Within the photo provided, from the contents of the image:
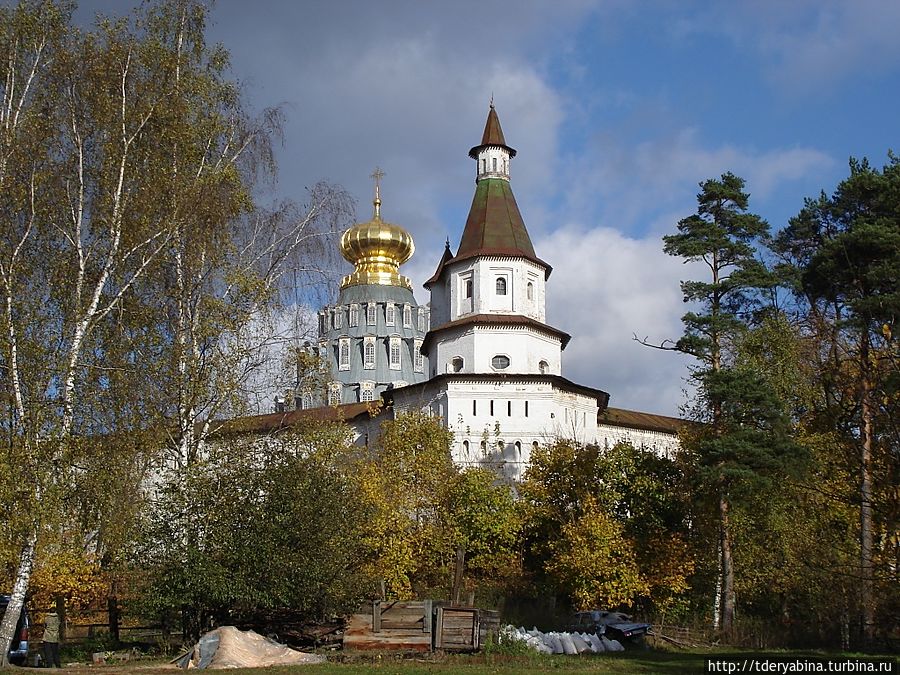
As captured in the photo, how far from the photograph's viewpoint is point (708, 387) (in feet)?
96.4

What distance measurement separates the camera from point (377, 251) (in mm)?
81062

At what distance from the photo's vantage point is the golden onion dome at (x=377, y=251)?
3135 inches

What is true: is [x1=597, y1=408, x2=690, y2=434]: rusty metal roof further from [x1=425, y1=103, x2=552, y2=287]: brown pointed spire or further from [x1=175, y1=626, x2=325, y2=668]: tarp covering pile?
[x1=175, y1=626, x2=325, y2=668]: tarp covering pile

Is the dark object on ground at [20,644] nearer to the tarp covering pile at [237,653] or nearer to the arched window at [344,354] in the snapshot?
the tarp covering pile at [237,653]

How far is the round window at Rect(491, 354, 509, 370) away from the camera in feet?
148

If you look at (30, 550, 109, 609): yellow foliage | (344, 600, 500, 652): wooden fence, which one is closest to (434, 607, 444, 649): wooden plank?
(344, 600, 500, 652): wooden fence

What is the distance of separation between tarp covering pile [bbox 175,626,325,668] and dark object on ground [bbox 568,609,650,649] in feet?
31.7

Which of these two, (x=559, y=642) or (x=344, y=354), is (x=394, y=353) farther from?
(x=559, y=642)

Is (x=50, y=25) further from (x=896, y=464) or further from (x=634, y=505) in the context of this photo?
(x=634, y=505)

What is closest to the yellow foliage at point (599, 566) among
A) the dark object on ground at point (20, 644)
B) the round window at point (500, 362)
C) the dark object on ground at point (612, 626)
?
the dark object on ground at point (612, 626)

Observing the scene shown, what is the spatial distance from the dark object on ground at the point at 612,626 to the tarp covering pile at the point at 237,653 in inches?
381

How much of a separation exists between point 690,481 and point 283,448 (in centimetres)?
1382

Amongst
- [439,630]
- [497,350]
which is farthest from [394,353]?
[439,630]

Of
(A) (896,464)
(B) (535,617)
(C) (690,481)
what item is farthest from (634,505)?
(A) (896,464)
